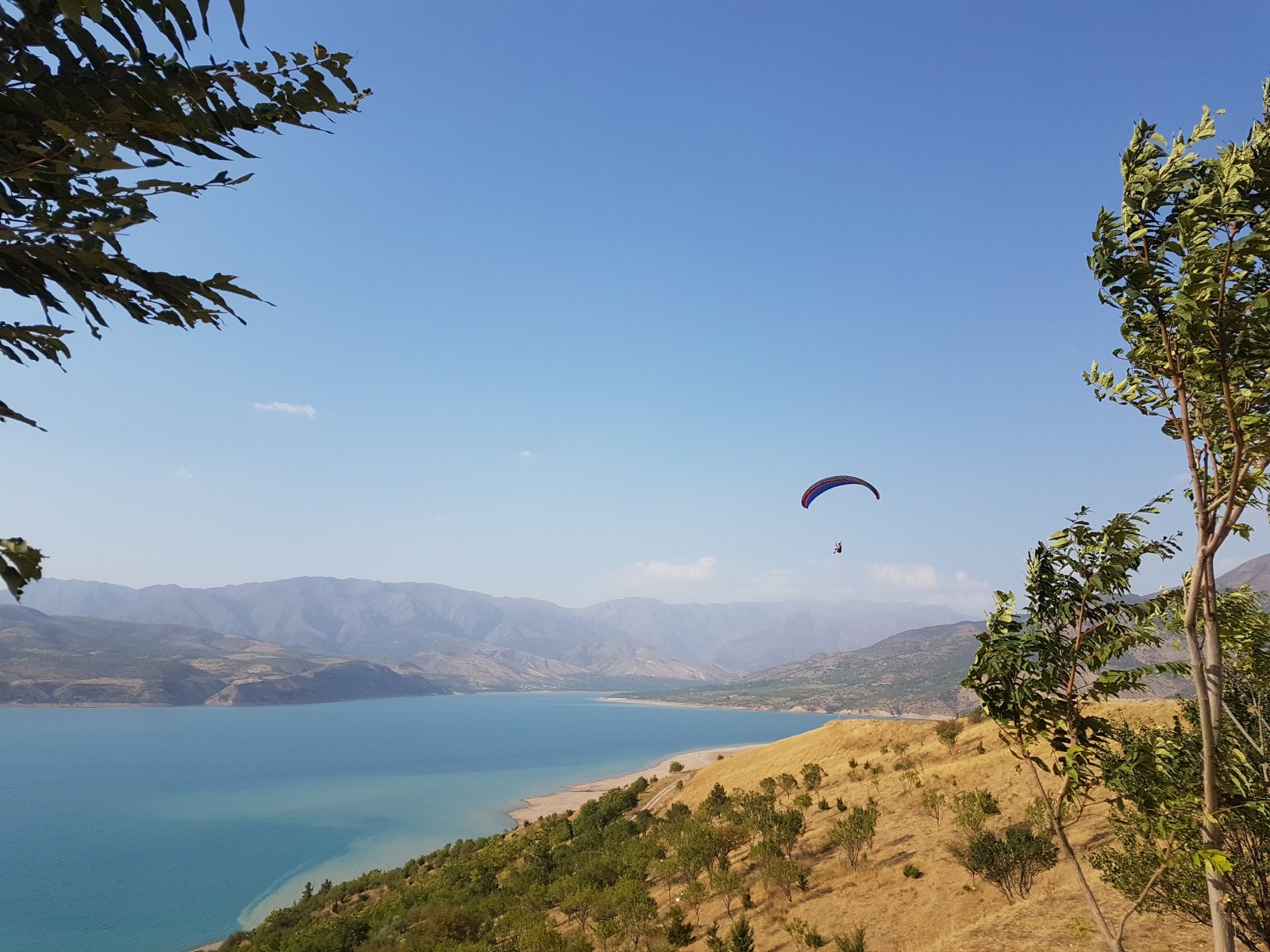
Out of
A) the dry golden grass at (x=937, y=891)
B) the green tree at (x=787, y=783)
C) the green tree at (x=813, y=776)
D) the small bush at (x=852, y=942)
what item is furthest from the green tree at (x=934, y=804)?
the green tree at (x=787, y=783)

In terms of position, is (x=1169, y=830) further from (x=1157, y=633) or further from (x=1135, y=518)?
(x=1135, y=518)

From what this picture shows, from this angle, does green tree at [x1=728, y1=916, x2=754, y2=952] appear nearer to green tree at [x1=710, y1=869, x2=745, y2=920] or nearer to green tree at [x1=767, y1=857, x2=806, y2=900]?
green tree at [x1=710, y1=869, x2=745, y2=920]

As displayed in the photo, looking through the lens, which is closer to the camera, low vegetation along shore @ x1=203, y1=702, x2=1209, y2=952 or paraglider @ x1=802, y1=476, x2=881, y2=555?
low vegetation along shore @ x1=203, y1=702, x2=1209, y2=952

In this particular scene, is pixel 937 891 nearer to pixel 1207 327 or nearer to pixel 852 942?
pixel 852 942

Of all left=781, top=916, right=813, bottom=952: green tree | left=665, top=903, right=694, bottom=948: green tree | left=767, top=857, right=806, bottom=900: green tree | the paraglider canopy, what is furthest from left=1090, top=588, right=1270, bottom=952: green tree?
the paraglider canopy

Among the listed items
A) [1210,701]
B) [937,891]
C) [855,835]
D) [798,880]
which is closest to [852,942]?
[937,891]

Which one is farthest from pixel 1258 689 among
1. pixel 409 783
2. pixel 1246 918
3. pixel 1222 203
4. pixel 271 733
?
pixel 271 733
